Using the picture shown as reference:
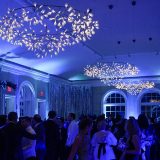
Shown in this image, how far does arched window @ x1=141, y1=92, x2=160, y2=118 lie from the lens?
20141 millimetres

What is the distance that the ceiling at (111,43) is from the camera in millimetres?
10008

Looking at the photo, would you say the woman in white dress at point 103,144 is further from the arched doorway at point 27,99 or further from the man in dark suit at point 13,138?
the arched doorway at point 27,99

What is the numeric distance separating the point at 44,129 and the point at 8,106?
731cm

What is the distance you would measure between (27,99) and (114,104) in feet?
21.9

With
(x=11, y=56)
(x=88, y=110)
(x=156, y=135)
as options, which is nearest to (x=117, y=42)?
(x=11, y=56)

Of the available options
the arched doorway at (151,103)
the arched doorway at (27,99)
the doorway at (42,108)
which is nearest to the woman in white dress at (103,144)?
the arched doorway at (27,99)

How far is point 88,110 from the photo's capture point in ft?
68.2

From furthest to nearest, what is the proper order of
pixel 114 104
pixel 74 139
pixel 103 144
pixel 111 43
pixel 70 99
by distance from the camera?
1. pixel 114 104
2. pixel 70 99
3. pixel 111 43
4. pixel 103 144
5. pixel 74 139

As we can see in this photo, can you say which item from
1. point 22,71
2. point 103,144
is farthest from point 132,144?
point 22,71

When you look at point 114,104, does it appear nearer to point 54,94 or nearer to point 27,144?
point 54,94

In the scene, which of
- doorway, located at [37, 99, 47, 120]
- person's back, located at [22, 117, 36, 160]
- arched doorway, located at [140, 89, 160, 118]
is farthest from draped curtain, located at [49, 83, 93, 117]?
person's back, located at [22, 117, 36, 160]

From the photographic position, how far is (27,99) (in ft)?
52.2

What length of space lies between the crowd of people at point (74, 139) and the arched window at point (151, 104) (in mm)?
9492

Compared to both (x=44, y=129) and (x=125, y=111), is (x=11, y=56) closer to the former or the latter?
(x=44, y=129)
